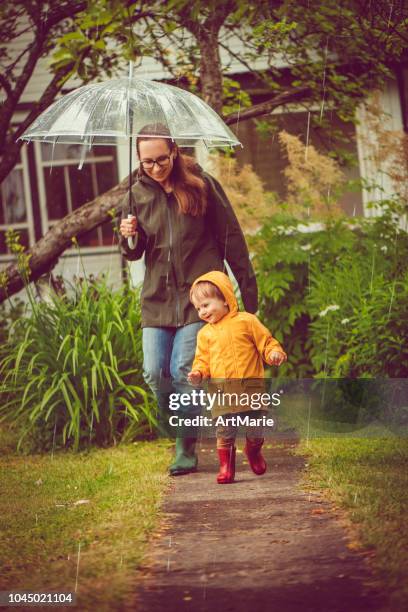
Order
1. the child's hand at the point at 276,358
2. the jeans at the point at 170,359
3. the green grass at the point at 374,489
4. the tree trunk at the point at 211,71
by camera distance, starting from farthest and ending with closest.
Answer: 1. the tree trunk at the point at 211,71
2. the jeans at the point at 170,359
3. the child's hand at the point at 276,358
4. the green grass at the point at 374,489

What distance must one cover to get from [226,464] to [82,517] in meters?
0.79

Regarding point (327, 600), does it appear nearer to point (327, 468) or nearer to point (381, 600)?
point (381, 600)

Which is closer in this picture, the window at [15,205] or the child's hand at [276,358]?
the child's hand at [276,358]

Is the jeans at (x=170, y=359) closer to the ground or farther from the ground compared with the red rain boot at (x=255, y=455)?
farther from the ground

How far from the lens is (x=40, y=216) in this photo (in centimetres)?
1335

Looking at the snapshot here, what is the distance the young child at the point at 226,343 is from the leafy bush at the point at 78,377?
181 centimetres

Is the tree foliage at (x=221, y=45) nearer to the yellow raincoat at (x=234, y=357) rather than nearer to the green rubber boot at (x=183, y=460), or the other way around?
the yellow raincoat at (x=234, y=357)

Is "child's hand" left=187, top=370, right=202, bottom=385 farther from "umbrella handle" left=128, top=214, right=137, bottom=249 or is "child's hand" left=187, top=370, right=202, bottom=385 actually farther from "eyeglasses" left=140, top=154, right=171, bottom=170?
"eyeglasses" left=140, top=154, right=171, bottom=170

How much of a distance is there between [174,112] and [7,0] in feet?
13.7

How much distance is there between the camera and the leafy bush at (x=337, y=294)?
6.25 m

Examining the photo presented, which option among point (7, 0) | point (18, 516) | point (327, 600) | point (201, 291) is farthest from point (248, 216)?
point (327, 600)

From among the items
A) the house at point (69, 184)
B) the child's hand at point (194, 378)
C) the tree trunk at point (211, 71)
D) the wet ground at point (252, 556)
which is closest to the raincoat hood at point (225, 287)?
the child's hand at point (194, 378)

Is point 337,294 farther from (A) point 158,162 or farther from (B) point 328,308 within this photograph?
(A) point 158,162

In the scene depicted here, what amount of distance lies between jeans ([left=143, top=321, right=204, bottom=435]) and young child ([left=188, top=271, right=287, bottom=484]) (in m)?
0.50
